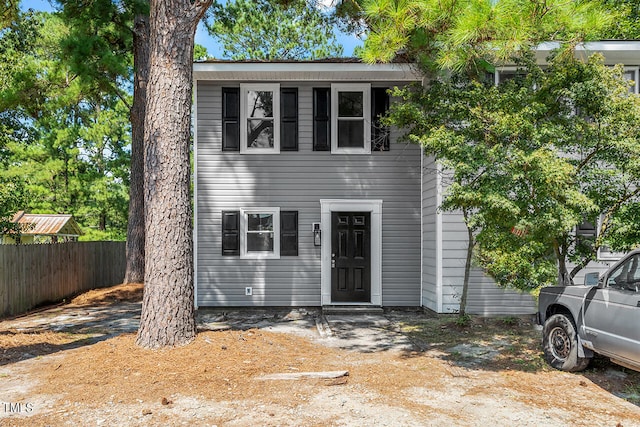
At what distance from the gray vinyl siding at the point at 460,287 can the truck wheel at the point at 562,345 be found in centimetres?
343

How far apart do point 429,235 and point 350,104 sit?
3439 mm

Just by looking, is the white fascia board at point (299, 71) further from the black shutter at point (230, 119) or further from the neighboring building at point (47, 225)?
the neighboring building at point (47, 225)

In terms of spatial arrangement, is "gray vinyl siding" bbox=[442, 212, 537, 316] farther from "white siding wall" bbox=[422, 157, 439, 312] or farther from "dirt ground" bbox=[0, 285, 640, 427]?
"dirt ground" bbox=[0, 285, 640, 427]

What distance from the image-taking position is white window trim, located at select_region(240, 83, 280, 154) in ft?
35.3

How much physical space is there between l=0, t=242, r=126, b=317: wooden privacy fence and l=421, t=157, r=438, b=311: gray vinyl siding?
890 cm

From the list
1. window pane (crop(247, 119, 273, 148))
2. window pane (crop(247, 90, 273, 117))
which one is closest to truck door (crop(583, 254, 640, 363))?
window pane (crop(247, 119, 273, 148))

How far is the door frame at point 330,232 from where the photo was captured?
35.2ft

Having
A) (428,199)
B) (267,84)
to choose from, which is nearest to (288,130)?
(267,84)

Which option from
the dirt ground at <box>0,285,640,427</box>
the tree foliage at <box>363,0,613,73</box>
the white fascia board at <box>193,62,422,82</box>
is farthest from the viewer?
the white fascia board at <box>193,62,422,82</box>

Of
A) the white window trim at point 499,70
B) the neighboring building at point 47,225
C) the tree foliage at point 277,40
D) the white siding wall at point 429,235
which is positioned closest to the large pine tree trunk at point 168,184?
the white siding wall at point 429,235

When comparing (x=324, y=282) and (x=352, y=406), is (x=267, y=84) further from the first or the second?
(x=352, y=406)

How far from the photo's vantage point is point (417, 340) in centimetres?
766

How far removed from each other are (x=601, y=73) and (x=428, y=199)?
464 cm

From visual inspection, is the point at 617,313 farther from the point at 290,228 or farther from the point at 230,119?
the point at 230,119
